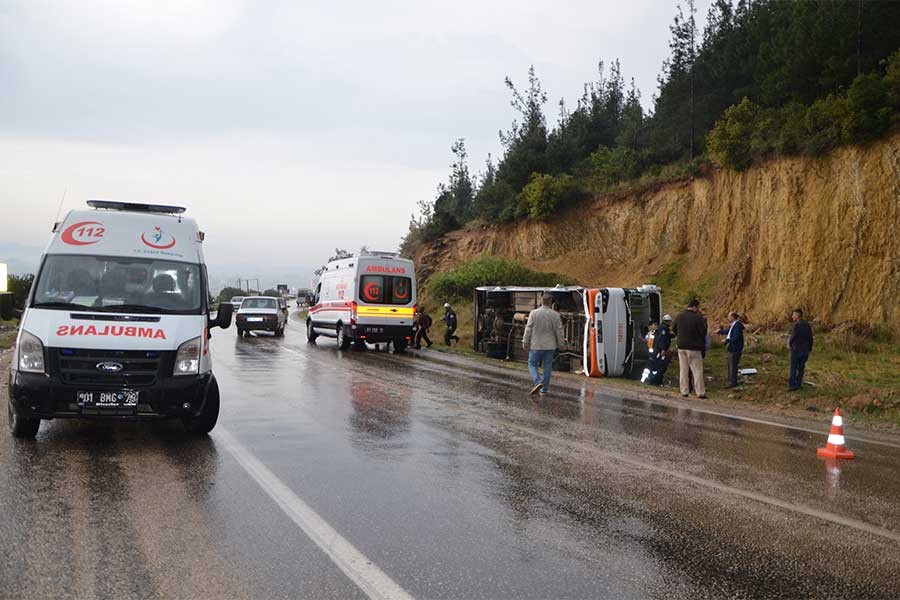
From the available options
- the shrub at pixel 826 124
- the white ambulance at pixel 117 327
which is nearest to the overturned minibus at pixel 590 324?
the white ambulance at pixel 117 327

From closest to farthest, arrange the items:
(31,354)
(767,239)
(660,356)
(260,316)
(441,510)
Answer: (441,510) < (31,354) < (660,356) < (767,239) < (260,316)

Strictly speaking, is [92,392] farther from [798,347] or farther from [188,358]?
[798,347]

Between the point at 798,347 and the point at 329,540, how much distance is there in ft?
41.0

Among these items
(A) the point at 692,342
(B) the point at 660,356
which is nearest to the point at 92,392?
(A) the point at 692,342

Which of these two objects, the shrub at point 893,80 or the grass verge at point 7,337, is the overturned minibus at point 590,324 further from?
the grass verge at point 7,337

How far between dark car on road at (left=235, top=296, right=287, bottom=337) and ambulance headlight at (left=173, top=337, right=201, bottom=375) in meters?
22.2

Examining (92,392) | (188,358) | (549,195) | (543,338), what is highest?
(549,195)

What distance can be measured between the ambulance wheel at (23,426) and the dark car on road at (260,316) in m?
21.9

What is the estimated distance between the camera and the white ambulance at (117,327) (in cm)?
778

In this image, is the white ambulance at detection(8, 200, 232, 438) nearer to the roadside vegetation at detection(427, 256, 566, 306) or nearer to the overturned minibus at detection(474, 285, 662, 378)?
the overturned minibus at detection(474, 285, 662, 378)

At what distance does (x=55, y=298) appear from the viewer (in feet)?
27.8

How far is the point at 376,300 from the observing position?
943 inches

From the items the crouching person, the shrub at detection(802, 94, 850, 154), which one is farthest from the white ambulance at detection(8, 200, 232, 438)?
the shrub at detection(802, 94, 850, 154)

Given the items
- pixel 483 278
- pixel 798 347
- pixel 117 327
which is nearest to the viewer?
pixel 117 327
